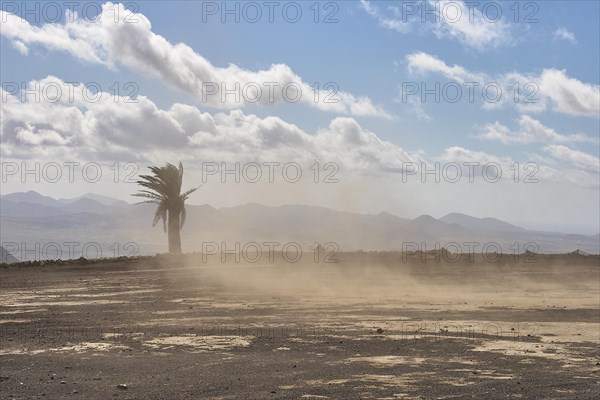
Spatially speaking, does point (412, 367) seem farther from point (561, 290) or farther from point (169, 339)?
point (561, 290)

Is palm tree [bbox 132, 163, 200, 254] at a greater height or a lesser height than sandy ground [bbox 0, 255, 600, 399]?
greater

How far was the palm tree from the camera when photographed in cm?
4228

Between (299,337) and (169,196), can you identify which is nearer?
(299,337)

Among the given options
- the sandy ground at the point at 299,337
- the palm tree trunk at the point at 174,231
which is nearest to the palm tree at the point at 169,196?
the palm tree trunk at the point at 174,231

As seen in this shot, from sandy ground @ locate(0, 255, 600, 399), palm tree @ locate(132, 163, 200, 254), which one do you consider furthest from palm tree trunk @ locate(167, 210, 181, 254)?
sandy ground @ locate(0, 255, 600, 399)

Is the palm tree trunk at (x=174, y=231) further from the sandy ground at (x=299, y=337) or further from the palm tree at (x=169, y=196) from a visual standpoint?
the sandy ground at (x=299, y=337)

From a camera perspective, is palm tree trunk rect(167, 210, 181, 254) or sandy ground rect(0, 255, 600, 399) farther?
palm tree trunk rect(167, 210, 181, 254)

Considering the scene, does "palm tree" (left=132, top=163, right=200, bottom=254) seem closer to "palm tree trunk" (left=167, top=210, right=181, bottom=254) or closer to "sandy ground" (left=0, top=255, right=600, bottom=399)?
"palm tree trunk" (left=167, top=210, right=181, bottom=254)

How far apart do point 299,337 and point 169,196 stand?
29029mm

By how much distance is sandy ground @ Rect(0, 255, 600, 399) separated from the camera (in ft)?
36.1

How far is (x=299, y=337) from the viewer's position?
15555mm

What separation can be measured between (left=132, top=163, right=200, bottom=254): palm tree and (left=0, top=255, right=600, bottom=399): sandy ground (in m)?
12.5

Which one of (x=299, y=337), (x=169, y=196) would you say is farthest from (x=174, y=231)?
(x=299, y=337)

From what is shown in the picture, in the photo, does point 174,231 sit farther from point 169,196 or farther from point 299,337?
point 299,337
